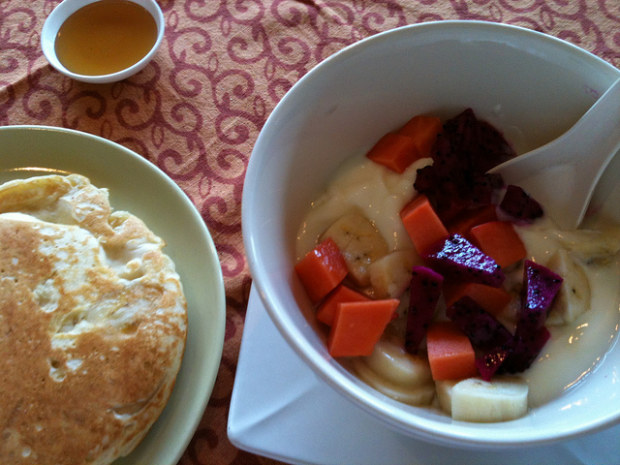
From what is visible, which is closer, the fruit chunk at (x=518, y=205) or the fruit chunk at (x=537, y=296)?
the fruit chunk at (x=537, y=296)

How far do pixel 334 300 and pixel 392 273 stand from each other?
0.41ft

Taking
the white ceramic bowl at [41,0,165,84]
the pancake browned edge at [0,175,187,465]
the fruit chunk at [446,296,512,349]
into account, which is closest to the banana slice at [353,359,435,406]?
the fruit chunk at [446,296,512,349]

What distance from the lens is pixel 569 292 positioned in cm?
98

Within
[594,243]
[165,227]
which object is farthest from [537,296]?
[165,227]

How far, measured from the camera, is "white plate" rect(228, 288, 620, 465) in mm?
888

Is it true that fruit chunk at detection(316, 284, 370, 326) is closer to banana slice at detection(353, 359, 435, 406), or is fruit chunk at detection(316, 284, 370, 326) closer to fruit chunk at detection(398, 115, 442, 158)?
banana slice at detection(353, 359, 435, 406)

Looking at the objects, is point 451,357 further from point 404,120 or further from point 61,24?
point 61,24

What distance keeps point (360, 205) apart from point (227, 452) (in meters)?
0.59

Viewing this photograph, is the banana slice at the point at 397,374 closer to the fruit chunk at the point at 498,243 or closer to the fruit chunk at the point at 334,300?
the fruit chunk at the point at 334,300

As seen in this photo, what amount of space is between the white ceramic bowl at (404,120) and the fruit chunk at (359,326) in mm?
43

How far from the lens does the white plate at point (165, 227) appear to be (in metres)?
1.05

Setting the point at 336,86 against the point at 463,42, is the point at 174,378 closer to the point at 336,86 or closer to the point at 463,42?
the point at 336,86

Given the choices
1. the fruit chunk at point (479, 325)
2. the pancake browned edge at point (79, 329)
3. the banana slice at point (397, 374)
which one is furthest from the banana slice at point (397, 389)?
the pancake browned edge at point (79, 329)

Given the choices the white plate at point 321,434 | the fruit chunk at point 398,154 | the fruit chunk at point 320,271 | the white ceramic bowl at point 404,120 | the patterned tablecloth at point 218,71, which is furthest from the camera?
the patterned tablecloth at point 218,71
